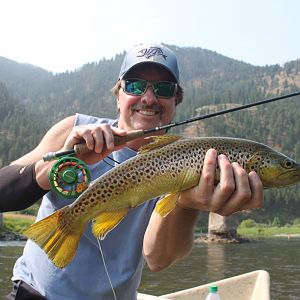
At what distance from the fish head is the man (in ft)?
0.56

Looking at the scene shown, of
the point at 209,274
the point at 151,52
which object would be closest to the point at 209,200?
the point at 151,52

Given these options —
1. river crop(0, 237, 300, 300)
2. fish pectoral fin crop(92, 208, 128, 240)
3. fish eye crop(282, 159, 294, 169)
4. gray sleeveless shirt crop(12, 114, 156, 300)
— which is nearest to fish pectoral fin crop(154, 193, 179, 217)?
fish pectoral fin crop(92, 208, 128, 240)

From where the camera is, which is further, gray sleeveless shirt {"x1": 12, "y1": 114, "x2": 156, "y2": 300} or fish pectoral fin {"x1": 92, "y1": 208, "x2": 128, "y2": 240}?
gray sleeveless shirt {"x1": 12, "y1": 114, "x2": 156, "y2": 300}

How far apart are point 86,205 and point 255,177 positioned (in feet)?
4.16

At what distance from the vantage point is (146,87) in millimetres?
4777

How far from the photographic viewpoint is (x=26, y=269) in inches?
174

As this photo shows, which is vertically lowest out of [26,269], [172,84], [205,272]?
[205,272]

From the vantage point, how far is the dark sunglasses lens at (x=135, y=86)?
15.6 feet

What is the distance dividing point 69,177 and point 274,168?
1590mm

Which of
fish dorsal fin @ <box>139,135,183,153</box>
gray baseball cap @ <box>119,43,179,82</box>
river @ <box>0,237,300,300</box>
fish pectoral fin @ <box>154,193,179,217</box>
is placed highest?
gray baseball cap @ <box>119,43,179,82</box>

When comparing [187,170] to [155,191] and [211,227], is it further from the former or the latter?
[211,227]

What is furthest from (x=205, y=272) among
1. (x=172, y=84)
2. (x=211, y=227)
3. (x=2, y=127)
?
(x=2, y=127)

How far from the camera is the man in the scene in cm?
358

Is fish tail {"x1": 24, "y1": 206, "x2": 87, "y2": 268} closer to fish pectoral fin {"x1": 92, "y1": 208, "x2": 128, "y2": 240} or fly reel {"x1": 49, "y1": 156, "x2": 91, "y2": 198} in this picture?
fish pectoral fin {"x1": 92, "y1": 208, "x2": 128, "y2": 240}
